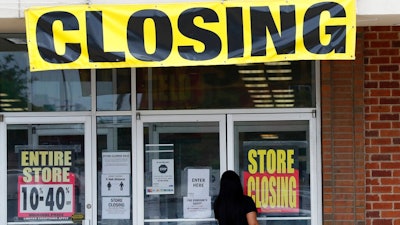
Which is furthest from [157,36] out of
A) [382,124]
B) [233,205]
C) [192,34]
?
[382,124]

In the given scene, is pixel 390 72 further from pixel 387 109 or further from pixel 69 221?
pixel 69 221

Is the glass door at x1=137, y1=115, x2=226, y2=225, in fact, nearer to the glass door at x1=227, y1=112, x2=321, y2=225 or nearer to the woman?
the glass door at x1=227, y1=112, x2=321, y2=225

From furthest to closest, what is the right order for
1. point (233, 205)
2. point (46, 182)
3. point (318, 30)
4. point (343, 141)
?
point (46, 182) < point (343, 141) < point (233, 205) < point (318, 30)

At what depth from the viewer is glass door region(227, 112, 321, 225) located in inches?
334

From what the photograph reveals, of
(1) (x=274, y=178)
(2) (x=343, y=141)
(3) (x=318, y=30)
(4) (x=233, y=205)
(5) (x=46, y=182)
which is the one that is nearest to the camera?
(3) (x=318, y=30)

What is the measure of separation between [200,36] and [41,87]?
2493 millimetres

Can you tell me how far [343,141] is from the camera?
824 centimetres

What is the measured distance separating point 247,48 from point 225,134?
1789 millimetres

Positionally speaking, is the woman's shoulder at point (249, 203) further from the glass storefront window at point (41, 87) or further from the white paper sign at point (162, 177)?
the glass storefront window at point (41, 87)

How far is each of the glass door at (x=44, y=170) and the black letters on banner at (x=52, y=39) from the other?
173 centimetres

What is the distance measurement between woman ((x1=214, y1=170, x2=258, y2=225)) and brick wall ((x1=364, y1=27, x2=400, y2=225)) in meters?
1.40

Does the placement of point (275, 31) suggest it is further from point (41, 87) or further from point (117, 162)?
point (41, 87)

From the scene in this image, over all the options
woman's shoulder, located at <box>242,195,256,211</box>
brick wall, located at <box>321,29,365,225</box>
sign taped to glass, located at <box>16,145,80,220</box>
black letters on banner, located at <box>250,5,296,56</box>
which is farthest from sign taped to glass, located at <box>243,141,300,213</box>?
sign taped to glass, located at <box>16,145,80,220</box>

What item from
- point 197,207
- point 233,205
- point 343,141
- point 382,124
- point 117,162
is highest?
point 382,124
